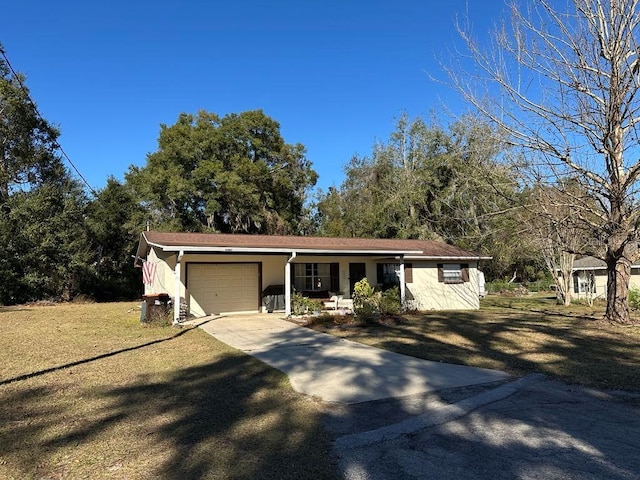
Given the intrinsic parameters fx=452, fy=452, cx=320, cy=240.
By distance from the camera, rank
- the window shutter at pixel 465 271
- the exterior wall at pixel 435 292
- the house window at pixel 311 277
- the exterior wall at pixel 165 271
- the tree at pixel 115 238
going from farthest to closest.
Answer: the tree at pixel 115 238, the window shutter at pixel 465 271, the exterior wall at pixel 435 292, the house window at pixel 311 277, the exterior wall at pixel 165 271

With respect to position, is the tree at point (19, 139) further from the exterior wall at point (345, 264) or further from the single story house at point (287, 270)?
the exterior wall at point (345, 264)

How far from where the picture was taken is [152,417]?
504cm

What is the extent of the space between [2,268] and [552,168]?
2312 centimetres

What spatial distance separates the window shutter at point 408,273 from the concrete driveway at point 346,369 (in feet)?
26.1

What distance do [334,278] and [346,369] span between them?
34.7ft

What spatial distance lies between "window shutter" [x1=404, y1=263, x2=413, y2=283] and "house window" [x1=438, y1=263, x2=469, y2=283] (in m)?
1.41

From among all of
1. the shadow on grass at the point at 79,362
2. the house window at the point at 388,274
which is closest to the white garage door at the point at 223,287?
the shadow on grass at the point at 79,362


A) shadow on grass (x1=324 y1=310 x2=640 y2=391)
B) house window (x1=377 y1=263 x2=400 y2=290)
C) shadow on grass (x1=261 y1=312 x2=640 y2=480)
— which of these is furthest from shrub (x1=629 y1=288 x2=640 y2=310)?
shadow on grass (x1=261 y1=312 x2=640 y2=480)

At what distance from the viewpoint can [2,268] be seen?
69.3 ft

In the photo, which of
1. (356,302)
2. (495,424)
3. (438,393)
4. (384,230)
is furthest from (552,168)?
(384,230)

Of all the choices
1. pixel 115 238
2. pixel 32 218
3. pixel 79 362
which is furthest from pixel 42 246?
pixel 79 362

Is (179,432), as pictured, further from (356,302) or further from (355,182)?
(355,182)

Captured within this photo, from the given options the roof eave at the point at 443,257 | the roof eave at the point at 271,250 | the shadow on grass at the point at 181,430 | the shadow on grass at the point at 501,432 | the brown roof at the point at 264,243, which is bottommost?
the shadow on grass at the point at 501,432

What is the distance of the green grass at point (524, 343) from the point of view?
23.9ft
